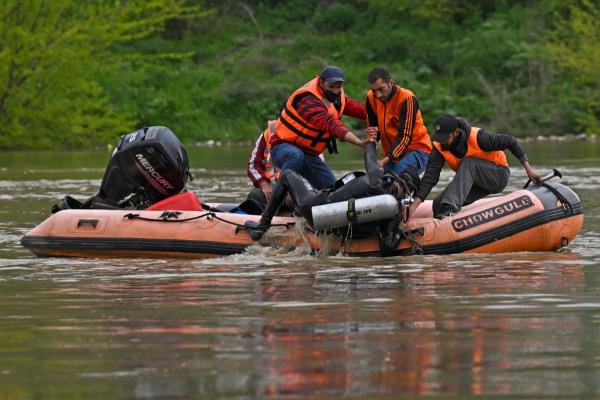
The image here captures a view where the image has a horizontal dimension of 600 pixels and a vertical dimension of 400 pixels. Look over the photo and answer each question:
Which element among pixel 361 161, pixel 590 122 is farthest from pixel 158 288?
pixel 590 122

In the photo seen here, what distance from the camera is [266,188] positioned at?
12.0m

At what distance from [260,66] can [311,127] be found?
24902 millimetres

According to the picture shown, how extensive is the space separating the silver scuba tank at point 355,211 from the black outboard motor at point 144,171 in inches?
58.0

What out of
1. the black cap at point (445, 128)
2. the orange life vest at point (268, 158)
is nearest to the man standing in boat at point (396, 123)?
the black cap at point (445, 128)

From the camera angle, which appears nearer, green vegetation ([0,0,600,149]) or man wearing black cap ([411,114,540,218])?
man wearing black cap ([411,114,540,218])

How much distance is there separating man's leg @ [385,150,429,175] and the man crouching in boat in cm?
36

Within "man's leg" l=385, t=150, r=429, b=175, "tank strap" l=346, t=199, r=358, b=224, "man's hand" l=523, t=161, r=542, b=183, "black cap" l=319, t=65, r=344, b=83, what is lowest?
"tank strap" l=346, t=199, r=358, b=224

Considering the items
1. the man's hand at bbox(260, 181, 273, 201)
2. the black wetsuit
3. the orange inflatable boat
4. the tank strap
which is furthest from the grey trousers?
the man's hand at bbox(260, 181, 273, 201)

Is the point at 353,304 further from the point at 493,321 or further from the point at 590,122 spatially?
the point at 590,122

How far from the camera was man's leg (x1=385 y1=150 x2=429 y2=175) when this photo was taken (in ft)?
35.9

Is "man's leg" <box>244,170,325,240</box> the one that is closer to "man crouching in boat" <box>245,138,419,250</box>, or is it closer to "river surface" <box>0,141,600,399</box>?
"man crouching in boat" <box>245,138,419,250</box>

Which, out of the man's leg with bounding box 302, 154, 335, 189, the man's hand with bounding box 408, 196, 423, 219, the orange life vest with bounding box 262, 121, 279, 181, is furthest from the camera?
the orange life vest with bounding box 262, 121, 279, 181

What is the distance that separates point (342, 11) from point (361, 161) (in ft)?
51.9

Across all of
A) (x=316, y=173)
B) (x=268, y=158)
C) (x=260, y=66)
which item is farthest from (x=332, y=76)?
(x=260, y=66)
